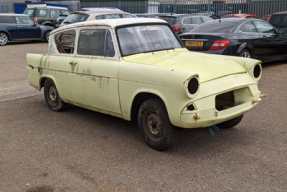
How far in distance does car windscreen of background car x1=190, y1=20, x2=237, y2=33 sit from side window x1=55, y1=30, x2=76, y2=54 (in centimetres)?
448

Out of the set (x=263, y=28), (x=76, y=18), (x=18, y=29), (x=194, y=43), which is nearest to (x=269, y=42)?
(x=263, y=28)

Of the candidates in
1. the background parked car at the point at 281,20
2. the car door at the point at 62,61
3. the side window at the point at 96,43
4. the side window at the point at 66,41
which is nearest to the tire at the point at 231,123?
A: the side window at the point at 96,43

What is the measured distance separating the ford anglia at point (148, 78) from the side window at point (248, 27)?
177 inches

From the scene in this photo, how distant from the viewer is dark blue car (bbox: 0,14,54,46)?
18328 millimetres

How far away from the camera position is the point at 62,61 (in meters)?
6.02

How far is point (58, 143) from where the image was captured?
5.04 m

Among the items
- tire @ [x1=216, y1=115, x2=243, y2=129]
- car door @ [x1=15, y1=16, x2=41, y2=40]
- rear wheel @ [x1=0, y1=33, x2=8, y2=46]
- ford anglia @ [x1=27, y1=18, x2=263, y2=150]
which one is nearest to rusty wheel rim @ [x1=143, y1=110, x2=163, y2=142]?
ford anglia @ [x1=27, y1=18, x2=263, y2=150]

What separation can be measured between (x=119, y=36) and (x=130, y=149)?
5.36 feet

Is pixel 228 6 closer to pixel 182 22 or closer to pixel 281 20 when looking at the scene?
pixel 182 22

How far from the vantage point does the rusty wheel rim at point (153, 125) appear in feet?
14.9

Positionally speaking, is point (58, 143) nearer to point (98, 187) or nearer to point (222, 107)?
point (98, 187)

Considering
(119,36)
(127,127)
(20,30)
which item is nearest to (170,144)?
(127,127)

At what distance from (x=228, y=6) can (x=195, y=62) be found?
22.8 meters

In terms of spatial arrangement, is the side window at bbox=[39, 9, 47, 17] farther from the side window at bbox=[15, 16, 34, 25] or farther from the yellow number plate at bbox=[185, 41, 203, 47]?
the yellow number plate at bbox=[185, 41, 203, 47]
